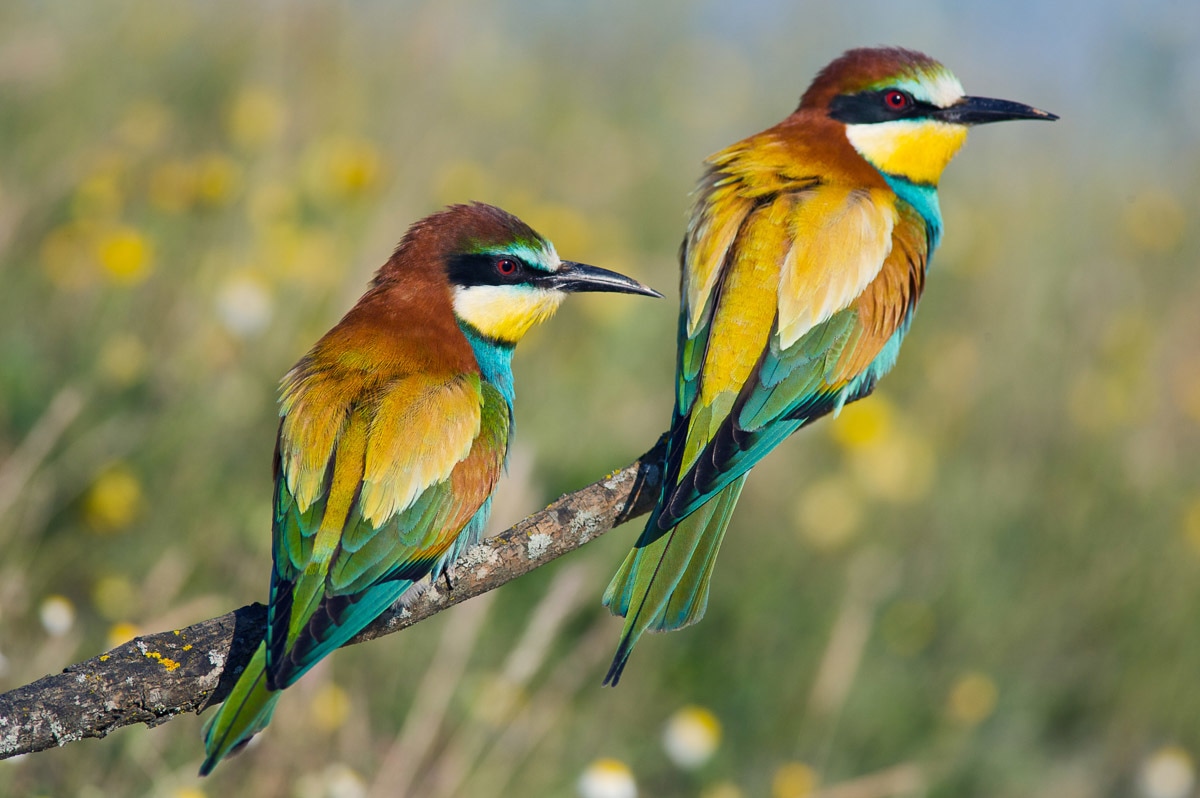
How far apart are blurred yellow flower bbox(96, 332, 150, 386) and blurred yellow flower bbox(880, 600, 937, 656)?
2020mm

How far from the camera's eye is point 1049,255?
488 centimetres

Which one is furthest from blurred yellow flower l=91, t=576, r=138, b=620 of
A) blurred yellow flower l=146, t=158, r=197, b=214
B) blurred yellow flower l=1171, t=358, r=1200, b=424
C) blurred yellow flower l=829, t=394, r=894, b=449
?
blurred yellow flower l=1171, t=358, r=1200, b=424

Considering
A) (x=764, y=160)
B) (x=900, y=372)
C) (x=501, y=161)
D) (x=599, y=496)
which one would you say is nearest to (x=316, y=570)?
(x=599, y=496)

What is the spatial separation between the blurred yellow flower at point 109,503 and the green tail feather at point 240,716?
1.28 meters

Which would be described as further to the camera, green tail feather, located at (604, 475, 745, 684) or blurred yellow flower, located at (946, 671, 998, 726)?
blurred yellow flower, located at (946, 671, 998, 726)

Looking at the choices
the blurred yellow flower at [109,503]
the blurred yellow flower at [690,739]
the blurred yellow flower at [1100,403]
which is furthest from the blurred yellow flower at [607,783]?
the blurred yellow flower at [1100,403]

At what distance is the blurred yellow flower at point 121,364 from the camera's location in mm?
2916

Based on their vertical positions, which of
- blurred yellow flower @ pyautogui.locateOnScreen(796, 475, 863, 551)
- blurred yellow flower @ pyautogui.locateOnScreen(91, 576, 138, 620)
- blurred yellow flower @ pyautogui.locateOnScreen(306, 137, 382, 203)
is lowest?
blurred yellow flower @ pyautogui.locateOnScreen(796, 475, 863, 551)

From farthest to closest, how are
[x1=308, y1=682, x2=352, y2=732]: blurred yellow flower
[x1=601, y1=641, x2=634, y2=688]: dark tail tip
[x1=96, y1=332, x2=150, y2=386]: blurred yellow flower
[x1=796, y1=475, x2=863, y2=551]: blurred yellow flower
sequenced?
[x1=796, y1=475, x2=863, y2=551]: blurred yellow flower, [x1=96, y1=332, x2=150, y2=386]: blurred yellow flower, [x1=308, y1=682, x2=352, y2=732]: blurred yellow flower, [x1=601, y1=641, x2=634, y2=688]: dark tail tip

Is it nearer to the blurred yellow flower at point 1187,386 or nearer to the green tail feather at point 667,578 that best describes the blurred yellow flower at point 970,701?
the green tail feather at point 667,578

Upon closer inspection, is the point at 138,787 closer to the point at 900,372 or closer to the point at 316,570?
the point at 316,570

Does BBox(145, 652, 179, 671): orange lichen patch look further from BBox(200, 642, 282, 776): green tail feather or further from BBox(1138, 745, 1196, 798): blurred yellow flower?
BBox(1138, 745, 1196, 798): blurred yellow flower

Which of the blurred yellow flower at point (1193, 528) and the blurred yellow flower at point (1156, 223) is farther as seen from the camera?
the blurred yellow flower at point (1156, 223)

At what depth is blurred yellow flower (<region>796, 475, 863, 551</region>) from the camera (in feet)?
11.8
